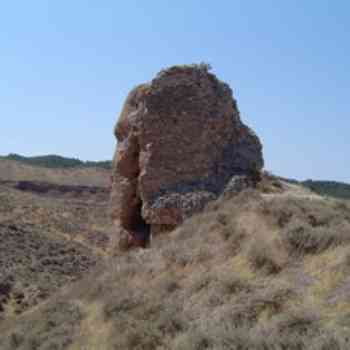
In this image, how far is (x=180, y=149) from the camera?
11820 mm

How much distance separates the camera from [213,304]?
7.16 metres

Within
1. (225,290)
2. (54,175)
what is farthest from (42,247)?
(54,175)

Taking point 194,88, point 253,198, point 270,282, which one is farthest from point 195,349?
point 194,88

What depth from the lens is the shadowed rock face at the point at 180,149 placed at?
11711 millimetres

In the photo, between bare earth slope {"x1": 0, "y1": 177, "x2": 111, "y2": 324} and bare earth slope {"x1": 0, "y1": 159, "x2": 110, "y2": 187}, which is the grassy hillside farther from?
bare earth slope {"x1": 0, "y1": 159, "x2": 110, "y2": 187}

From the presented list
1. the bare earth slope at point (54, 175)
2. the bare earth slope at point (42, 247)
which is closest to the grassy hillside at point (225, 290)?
the bare earth slope at point (42, 247)

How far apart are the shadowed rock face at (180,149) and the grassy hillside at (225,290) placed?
0.80 metres

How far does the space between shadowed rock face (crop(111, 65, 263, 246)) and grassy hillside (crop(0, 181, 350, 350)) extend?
804mm

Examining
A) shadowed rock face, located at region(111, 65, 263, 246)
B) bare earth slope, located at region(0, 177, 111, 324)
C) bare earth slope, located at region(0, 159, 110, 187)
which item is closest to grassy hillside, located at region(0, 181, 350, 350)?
shadowed rock face, located at region(111, 65, 263, 246)

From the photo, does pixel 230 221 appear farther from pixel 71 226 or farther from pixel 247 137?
pixel 71 226

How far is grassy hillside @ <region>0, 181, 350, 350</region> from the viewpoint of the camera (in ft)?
19.3

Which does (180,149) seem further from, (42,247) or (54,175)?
(54,175)

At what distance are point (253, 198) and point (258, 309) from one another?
4.35m

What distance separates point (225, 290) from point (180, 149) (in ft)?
16.5
